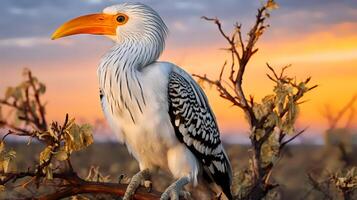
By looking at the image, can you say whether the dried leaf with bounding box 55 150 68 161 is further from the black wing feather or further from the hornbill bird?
the black wing feather

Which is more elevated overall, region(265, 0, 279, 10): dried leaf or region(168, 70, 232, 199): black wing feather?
region(265, 0, 279, 10): dried leaf

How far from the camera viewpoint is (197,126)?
5238mm

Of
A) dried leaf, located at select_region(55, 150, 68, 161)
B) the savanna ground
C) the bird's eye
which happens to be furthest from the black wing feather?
the savanna ground

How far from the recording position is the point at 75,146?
4.08 meters

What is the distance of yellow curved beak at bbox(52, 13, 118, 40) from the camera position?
16.5 ft

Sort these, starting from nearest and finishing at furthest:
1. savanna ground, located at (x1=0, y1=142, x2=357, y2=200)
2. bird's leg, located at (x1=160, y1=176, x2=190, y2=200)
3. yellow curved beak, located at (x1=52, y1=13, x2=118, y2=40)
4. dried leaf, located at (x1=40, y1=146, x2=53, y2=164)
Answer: dried leaf, located at (x1=40, y1=146, x2=53, y2=164) < bird's leg, located at (x1=160, y1=176, x2=190, y2=200) < yellow curved beak, located at (x1=52, y1=13, x2=118, y2=40) < savanna ground, located at (x1=0, y1=142, x2=357, y2=200)

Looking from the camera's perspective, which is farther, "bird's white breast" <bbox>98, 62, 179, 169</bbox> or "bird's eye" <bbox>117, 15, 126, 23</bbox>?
"bird's eye" <bbox>117, 15, 126, 23</bbox>

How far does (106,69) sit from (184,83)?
1.87ft

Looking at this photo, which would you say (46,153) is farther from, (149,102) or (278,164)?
(278,164)

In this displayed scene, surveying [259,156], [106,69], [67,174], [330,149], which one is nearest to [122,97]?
[106,69]

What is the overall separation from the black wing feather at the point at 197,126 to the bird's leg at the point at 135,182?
14.9 inches

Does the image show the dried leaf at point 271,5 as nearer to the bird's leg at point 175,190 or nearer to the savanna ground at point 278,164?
the bird's leg at point 175,190

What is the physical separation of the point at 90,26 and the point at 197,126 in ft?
3.39

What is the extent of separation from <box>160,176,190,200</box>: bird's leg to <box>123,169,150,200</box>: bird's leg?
240mm
